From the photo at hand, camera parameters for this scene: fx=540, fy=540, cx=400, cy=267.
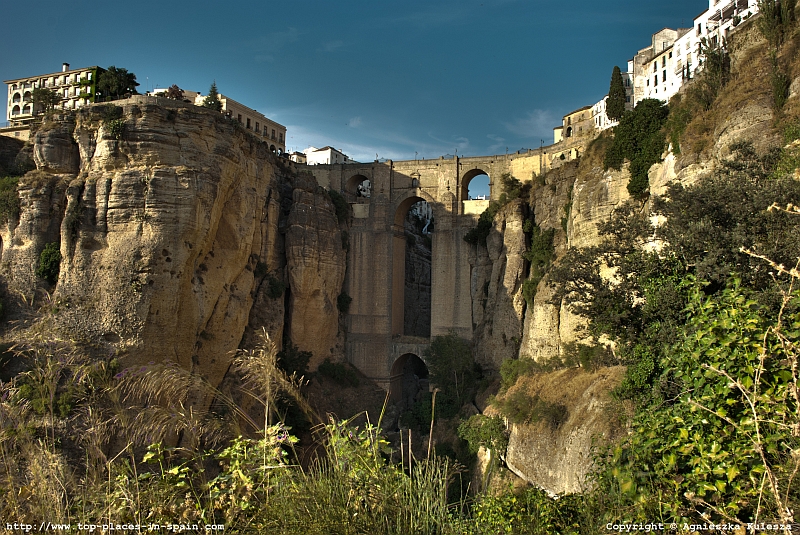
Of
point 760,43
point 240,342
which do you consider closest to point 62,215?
point 240,342

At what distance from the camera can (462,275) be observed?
30.6 meters

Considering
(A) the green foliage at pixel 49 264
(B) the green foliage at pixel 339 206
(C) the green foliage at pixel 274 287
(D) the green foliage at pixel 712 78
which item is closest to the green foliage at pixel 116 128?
(A) the green foliage at pixel 49 264

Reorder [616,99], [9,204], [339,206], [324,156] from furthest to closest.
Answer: [324,156] < [339,206] < [616,99] < [9,204]

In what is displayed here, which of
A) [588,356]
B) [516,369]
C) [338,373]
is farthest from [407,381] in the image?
[588,356]

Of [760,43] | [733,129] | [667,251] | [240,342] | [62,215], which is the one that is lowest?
[240,342]

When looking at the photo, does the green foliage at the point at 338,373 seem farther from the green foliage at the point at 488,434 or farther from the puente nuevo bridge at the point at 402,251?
the green foliage at the point at 488,434

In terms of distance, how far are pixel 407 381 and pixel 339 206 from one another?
39.2ft

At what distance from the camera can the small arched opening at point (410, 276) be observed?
109 feet

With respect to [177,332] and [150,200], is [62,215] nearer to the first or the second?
[150,200]

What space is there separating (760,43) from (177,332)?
68.1 ft

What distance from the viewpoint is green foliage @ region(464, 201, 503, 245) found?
2977 centimetres

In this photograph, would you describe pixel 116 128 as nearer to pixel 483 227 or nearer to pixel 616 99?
pixel 483 227

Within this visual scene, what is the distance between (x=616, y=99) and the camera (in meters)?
26.1

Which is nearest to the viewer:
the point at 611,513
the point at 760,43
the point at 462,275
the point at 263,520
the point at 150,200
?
the point at 263,520
